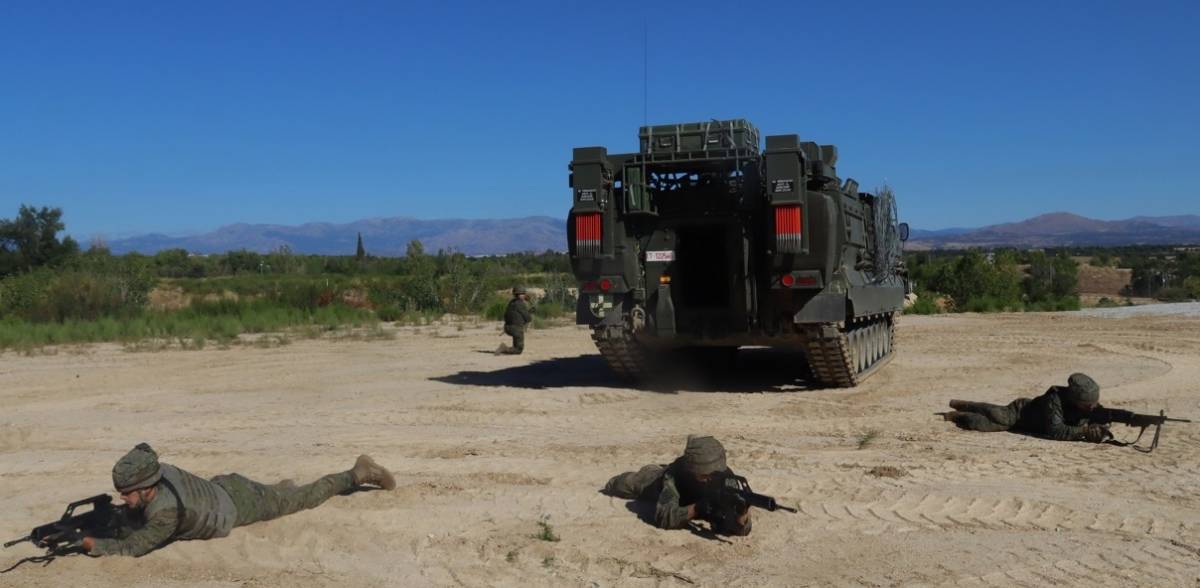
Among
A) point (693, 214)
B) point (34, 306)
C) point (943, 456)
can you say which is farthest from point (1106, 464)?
point (34, 306)

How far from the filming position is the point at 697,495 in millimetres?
6531

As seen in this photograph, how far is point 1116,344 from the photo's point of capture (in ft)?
60.8

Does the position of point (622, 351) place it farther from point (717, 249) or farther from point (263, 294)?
point (263, 294)

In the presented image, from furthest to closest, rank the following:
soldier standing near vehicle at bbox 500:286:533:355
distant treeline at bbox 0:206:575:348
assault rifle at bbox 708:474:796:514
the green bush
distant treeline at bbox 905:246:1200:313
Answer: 1. distant treeline at bbox 905:246:1200:313
2. the green bush
3. distant treeline at bbox 0:206:575:348
4. soldier standing near vehicle at bbox 500:286:533:355
5. assault rifle at bbox 708:474:796:514

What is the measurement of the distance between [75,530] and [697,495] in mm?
3718

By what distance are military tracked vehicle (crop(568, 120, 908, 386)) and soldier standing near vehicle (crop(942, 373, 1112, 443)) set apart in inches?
97.8

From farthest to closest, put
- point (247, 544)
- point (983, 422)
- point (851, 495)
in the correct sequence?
point (983, 422) < point (851, 495) < point (247, 544)

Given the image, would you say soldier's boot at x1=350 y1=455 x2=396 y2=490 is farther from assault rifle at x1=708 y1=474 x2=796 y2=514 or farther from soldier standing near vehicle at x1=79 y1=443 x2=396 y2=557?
assault rifle at x1=708 y1=474 x2=796 y2=514

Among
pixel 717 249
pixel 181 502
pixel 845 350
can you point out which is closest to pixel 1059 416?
pixel 845 350

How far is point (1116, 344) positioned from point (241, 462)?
15.6 m

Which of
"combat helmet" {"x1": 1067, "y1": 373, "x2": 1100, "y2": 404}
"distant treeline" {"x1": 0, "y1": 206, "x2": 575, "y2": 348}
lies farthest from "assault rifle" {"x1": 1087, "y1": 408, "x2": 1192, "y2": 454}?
"distant treeline" {"x1": 0, "y1": 206, "x2": 575, "y2": 348}

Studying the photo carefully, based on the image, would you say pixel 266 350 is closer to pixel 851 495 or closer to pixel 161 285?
pixel 851 495

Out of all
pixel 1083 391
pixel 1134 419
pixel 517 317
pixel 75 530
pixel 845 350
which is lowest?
pixel 75 530

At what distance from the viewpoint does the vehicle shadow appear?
1365cm
